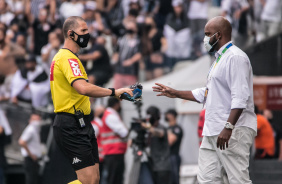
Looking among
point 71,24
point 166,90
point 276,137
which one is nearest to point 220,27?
point 166,90

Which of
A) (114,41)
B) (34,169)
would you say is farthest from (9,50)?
(34,169)

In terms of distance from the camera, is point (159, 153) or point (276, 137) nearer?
point (159, 153)

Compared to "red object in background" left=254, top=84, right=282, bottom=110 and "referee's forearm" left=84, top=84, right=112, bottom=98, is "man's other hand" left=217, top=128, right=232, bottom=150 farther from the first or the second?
"red object in background" left=254, top=84, right=282, bottom=110

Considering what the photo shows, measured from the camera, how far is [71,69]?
670 cm

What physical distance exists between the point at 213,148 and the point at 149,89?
21.9 feet

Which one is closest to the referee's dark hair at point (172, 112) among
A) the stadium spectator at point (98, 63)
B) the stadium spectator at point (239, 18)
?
the stadium spectator at point (239, 18)

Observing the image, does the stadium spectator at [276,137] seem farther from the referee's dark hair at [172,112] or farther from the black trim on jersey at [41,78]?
the black trim on jersey at [41,78]

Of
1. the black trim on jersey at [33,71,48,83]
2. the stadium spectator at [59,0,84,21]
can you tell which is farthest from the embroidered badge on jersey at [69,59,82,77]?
the stadium spectator at [59,0,84,21]

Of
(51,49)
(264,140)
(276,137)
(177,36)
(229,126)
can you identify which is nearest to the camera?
(229,126)

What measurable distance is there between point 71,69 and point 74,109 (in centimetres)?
48

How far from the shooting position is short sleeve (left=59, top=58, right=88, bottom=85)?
6.66 meters

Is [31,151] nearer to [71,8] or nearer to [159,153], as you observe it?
[159,153]

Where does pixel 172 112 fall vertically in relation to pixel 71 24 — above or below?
below

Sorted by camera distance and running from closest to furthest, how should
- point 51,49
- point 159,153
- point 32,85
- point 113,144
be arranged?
1. point 159,153
2. point 113,144
3. point 32,85
4. point 51,49
